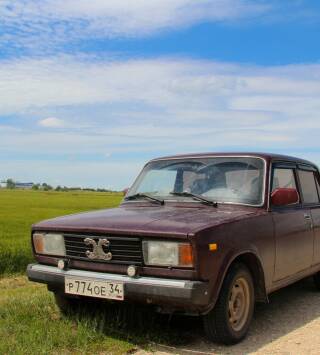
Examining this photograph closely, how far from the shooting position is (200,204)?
17.9ft

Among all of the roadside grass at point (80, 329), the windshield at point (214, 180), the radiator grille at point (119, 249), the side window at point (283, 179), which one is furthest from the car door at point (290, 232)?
the radiator grille at point (119, 249)

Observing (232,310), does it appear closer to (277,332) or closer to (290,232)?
(277,332)

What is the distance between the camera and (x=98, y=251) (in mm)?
4762

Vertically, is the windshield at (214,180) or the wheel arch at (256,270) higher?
the windshield at (214,180)

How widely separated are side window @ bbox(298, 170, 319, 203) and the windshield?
49.0 inches

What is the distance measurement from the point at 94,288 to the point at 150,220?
772 mm

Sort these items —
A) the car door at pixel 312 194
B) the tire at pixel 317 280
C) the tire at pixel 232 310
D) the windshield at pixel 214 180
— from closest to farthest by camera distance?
the tire at pixel 232 310 → the windshield at pixel 214 180 → the car door at pixel 312 194 → the tire at pixel 317 280

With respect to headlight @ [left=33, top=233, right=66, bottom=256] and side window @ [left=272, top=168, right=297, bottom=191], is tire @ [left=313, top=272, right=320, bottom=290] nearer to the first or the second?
side window @ [left=272, top=168, right=297, bottom=191]

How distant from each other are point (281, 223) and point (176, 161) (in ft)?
4.73

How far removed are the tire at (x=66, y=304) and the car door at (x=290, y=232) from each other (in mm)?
2123

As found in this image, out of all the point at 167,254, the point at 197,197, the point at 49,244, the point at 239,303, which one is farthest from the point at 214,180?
the point at 49,244

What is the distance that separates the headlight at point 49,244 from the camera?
507 centimetres

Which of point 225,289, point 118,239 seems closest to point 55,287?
point 118,239

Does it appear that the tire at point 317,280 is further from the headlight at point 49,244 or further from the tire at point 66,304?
the headlight at point 49,244
